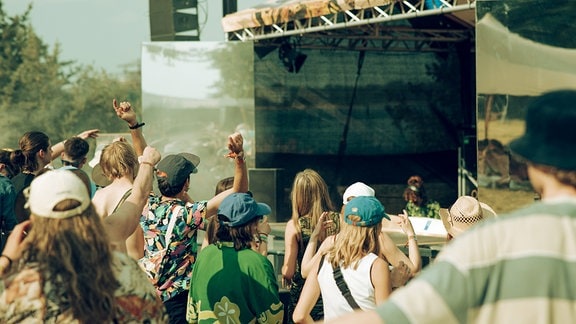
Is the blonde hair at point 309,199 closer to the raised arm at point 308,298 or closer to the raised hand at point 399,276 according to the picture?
the raised hand at point 399,276

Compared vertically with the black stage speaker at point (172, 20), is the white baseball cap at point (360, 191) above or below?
below

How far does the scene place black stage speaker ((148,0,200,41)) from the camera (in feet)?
62.5

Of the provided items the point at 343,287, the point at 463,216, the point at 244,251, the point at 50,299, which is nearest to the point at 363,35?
the point at 463,216

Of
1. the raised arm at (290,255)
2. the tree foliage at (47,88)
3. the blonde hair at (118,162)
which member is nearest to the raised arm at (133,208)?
the blonde hair at (118,162)

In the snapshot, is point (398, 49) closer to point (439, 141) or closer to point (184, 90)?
point (439, 141)

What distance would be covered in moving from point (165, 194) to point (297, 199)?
0.99 meters

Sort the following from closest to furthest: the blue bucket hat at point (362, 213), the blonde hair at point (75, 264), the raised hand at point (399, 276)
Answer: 1. the blonde hair at point (75, 264)
2. the blue bucket hat at point (362, 213)
3. the raised hand at point (399, 276)

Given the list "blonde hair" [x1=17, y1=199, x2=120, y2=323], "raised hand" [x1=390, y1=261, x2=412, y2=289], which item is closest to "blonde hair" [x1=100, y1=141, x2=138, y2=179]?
"raised hand" [x1=390, y1=261, x2=412, y2=289]

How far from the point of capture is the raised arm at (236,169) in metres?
4.83

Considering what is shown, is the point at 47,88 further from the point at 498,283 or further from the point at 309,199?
the point at 498,283

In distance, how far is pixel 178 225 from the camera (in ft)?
16.2

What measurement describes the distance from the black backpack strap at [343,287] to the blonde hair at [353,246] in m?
0.03

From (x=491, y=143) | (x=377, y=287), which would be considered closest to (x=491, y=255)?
(x=377, y=287)

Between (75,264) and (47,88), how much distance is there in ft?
121
